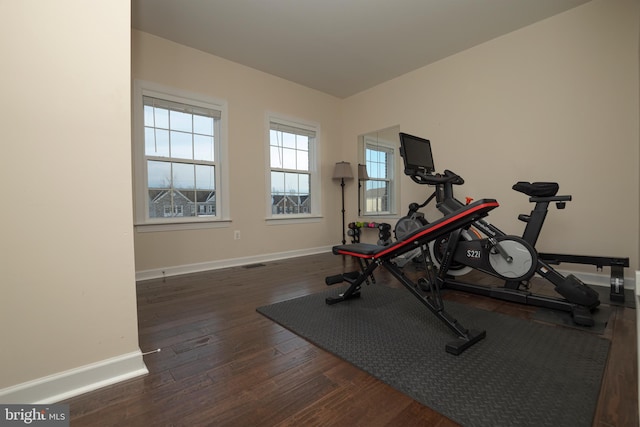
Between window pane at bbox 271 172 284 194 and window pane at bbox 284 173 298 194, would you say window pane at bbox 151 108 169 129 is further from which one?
window pane at bbox 284 173 298 194

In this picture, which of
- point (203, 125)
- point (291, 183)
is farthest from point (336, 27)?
point (291, 183)

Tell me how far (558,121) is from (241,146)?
12.4 feet

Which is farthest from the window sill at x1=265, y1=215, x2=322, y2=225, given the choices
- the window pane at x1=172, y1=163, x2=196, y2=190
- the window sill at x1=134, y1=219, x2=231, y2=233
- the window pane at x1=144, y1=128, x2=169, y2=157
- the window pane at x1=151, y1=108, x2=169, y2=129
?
the window pane at x1=151, y1=108, x2=169, y2=129

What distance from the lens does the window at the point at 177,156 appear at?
3.29 m

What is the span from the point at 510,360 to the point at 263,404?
1.29 metres

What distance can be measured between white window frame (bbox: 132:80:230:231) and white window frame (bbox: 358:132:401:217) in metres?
2.45

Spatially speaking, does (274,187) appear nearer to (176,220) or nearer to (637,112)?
(176,220)

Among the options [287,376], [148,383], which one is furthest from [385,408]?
[148,383]

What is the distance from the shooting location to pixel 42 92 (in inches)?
46.9

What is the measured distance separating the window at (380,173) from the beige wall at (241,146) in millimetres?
753

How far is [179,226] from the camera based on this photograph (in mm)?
3504

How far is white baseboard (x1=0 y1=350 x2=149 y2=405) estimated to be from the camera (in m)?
1.15

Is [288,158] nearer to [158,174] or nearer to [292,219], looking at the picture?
[292,219]

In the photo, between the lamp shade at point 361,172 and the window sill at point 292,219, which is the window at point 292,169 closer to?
the window sill at point 292,219
